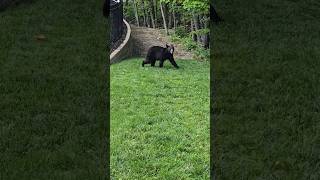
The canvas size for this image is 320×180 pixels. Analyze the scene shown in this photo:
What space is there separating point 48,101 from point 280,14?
1241cm

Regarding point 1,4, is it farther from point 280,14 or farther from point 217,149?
point 217,149

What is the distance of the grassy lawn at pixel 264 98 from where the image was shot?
396 inches

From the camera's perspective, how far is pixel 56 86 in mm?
13586

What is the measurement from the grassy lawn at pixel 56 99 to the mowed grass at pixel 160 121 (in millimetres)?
607

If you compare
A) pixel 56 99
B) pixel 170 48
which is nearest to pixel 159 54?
pixel 170 48

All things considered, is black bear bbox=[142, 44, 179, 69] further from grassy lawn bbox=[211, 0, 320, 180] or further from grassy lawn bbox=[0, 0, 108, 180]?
grassy lawn bbox=[211, 0, 320, 180]

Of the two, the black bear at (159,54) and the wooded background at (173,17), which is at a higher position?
the wooded background at (173,17)

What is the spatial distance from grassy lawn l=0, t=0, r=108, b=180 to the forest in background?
875 mm

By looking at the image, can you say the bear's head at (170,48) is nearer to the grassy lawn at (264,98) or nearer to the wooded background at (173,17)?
the wooded background at (173,17)

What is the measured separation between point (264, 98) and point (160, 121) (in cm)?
328

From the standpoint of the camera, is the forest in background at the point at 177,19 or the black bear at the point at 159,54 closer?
the black bear at the point at 159,54

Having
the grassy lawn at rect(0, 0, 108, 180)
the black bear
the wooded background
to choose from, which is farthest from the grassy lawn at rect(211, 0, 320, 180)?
the grassy lawn at rect(0, 0, 108, 180)

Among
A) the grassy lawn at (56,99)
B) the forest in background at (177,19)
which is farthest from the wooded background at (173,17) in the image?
the grassy lawn at (56,99)

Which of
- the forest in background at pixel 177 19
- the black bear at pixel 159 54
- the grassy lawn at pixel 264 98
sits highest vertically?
the forest in background at pixel 177 19
